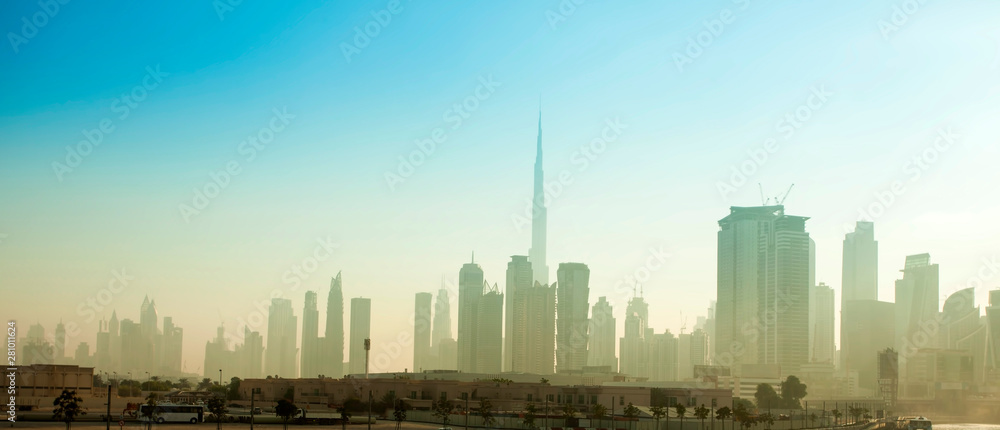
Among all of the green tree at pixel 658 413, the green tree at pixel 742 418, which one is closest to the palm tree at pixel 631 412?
the green tree at pixel 658 413

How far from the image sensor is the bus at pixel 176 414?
8956cm

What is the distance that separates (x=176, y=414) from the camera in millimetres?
90812

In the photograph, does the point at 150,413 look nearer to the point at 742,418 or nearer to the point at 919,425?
the point at 742,418

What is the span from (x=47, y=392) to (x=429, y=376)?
217ft

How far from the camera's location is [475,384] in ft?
432

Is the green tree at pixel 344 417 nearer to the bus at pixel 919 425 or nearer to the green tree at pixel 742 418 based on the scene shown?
the green tree at pixel 742 418

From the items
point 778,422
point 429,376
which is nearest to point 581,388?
point 778,422

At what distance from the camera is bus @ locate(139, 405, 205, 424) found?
89562 millimetres

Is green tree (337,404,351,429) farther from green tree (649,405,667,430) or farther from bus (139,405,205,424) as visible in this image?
green tree (649,405,667,430)

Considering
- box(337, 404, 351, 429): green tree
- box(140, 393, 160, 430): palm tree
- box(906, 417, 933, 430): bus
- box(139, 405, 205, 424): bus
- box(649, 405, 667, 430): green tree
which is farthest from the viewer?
box(906, 417, 933, 430): bus

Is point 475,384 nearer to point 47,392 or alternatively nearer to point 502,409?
point 502,409

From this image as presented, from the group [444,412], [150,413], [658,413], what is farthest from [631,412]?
[150,413]

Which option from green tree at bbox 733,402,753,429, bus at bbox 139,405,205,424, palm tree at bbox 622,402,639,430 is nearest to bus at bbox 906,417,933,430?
green tree at bbox 733,402,753,429

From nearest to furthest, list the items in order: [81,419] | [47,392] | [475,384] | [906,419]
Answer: [81,419], [47,392], [475,384], [906,419]
